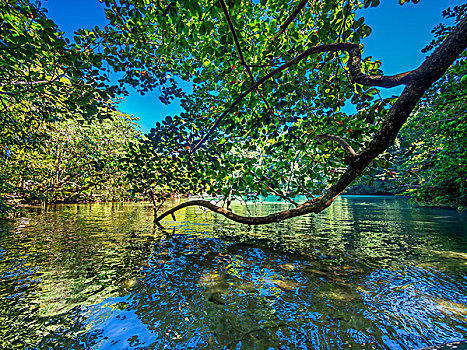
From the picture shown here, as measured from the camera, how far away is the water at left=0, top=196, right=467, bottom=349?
155 inches

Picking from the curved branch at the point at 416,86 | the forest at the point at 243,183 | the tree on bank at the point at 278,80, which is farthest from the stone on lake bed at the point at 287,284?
the curved branch at the point at 416,86

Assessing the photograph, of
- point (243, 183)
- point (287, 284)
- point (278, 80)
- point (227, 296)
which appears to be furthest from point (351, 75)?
point (227, 296)

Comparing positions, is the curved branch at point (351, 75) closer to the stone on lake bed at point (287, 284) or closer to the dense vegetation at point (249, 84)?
the dense vegetation at point (249, 84)

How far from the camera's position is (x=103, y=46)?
207 inches

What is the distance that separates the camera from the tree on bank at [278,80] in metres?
3.18

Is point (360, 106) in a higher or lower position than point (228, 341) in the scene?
higher

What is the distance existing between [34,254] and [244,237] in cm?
1058

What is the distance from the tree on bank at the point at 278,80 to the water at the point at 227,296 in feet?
8.09

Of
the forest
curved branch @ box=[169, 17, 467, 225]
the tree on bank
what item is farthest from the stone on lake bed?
curved branch @ box=[169, 17, 467, 225]

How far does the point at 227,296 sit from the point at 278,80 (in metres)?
6.22

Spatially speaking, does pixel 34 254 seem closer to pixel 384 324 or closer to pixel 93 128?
pixel 384 324

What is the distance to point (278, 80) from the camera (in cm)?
493

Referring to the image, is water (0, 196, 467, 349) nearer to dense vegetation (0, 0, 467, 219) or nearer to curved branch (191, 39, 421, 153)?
dense vegetation (0, 0, 467, 219)

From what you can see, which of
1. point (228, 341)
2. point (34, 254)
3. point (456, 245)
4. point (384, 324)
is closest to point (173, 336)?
point (228, 341)
